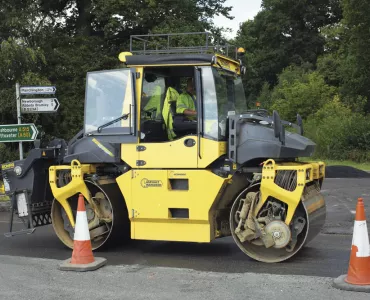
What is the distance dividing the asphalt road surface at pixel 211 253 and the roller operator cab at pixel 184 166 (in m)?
0.26

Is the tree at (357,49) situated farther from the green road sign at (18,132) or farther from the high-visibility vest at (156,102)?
the high-visibility vest at (156,102)

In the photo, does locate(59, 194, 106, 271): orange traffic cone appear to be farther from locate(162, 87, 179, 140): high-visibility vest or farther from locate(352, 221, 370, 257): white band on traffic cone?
locate(352, 221, 370, 257): white band on traffic cone

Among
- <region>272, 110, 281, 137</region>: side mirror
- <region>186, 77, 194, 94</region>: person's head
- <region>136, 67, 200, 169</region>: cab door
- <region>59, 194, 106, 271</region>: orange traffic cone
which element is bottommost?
<region>59, 194, 106, 271</region>: orange traffic cone

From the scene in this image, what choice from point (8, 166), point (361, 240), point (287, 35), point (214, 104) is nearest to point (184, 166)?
point (214, 104)

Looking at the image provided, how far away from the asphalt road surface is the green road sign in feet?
8.78

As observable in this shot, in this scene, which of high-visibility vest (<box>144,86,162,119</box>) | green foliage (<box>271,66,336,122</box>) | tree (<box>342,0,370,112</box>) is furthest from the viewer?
green foliage (<box>271,66,336,122</box>)

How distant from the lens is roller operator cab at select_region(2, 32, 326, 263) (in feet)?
22.2

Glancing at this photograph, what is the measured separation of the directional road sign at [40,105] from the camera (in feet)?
39.1

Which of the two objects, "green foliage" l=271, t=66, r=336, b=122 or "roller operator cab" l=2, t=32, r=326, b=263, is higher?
"green foliage" l=271, t=66, r=336, b=122

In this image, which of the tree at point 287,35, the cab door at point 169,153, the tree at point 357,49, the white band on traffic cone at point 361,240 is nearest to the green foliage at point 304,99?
the tree at point 357,49

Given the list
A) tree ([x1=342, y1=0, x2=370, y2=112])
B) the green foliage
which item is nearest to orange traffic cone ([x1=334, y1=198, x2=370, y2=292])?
tree ([x1=342, y1=0, x2=370, y2=112])

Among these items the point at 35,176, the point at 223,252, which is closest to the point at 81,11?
the point at 35,176

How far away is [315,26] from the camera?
184 ft

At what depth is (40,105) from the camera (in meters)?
12.2
